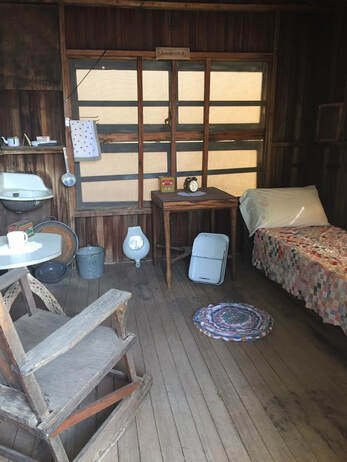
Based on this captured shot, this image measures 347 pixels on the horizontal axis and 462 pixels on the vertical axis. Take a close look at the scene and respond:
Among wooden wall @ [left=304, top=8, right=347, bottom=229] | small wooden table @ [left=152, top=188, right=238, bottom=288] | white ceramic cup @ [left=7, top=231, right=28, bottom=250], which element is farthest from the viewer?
wooden wall @ [left=304, top=8, right=347, bottom=229]

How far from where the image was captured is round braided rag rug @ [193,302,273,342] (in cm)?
252

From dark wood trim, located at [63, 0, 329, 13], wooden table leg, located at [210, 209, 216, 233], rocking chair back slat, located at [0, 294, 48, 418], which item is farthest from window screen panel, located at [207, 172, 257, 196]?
rocking chair back slat, located at [0, 294, 48, 418]

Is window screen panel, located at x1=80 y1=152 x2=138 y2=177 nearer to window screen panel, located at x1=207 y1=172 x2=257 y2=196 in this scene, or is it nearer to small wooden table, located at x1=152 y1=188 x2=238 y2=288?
small wooden table, located at x1=152 y1=188 x2=238 y2=288

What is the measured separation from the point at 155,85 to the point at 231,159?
1.09 meters

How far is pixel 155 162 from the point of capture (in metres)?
3.78

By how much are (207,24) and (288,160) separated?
5.32ft

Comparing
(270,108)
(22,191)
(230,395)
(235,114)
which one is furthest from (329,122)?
(22,191)

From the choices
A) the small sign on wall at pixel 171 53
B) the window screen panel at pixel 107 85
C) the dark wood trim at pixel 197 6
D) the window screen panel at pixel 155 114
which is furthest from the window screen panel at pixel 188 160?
the dark wood trim at pixel 197 6

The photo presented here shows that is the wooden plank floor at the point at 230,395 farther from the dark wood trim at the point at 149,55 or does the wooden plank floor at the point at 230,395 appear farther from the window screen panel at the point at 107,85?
the dark wood trim at the point at 149,55

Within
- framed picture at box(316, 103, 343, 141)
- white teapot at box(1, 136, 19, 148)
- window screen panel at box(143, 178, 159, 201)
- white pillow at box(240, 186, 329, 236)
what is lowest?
white pillow at box(240, 186, 329, 236)

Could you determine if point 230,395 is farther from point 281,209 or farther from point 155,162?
point 155,162

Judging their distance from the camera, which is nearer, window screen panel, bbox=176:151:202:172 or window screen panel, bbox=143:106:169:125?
window screen panel, bbox=143:106:169:125

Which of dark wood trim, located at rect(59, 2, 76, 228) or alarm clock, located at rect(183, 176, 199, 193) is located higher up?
dark wood trim, located at rect(59, 2, 76, 228)

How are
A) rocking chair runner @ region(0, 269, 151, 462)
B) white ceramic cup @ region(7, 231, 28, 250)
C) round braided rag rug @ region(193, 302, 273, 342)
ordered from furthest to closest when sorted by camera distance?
round braided rag rug @ region(193, 302, 273, 342) → white ceramic cup @ region(7, 231, 28, 250) → rocking chair runner @ region(0, 269, 151, 462)
